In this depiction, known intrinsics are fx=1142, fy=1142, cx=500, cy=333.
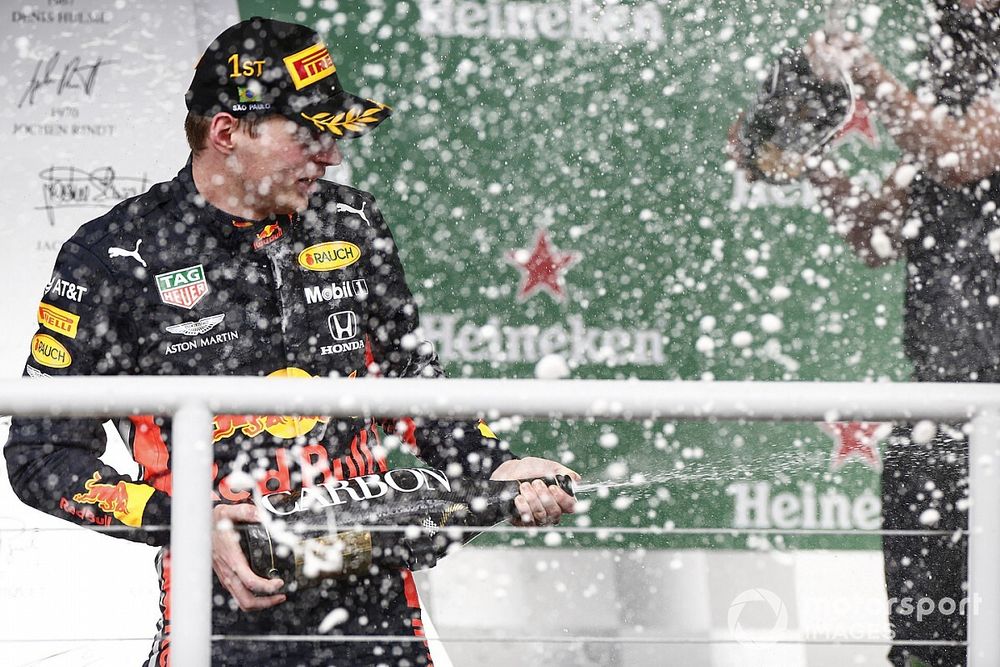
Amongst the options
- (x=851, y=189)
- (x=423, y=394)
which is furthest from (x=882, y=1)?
(x=423, y=394)

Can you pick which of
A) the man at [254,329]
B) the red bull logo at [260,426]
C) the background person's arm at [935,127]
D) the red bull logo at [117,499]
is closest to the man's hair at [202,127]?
the man at [254,329]

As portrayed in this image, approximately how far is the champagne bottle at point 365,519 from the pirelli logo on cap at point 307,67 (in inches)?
24.9

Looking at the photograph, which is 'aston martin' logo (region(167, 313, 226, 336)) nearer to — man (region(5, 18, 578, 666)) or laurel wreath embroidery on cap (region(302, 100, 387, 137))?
man (region(5, 18, 578, 666))

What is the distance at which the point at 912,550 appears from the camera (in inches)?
94.4

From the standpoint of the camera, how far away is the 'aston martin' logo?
1683mm

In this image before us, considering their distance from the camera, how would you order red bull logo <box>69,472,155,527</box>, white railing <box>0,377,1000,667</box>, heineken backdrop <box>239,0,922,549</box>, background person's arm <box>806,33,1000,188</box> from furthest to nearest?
1. heineken backdrop <box>239,0,922,549</box>
2. background person's arm <box>806,33,1000,188</box>
3. red bull logo <box>69,472,155,527</box>
4. white railing <box>0,377,1000,667</box>

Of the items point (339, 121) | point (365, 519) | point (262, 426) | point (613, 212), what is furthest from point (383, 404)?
point (613, 212)

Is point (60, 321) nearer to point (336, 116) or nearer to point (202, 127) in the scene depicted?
point (202, 127)

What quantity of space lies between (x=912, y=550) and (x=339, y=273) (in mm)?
1390

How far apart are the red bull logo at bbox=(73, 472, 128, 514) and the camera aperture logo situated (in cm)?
181

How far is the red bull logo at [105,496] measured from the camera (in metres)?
1.54

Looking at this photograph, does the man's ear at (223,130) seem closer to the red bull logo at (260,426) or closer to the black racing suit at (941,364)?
the red bull logo at (260,426)

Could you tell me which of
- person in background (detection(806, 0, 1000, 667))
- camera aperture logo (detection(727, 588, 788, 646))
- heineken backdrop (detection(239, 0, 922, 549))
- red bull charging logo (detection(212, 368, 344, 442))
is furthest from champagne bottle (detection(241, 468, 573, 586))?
camera aperture logo (detection(727, 588, 788, 646))

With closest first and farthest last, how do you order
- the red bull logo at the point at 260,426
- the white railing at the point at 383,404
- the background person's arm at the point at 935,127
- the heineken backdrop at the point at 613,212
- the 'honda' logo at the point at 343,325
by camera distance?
the white railing at the point at 383,404
the red bull logo at the point at 260,426
the 'honda' logo at the point at 343,325
the background person's arm at the point at 935,127
the heineken backdrop at the point at 613,212
